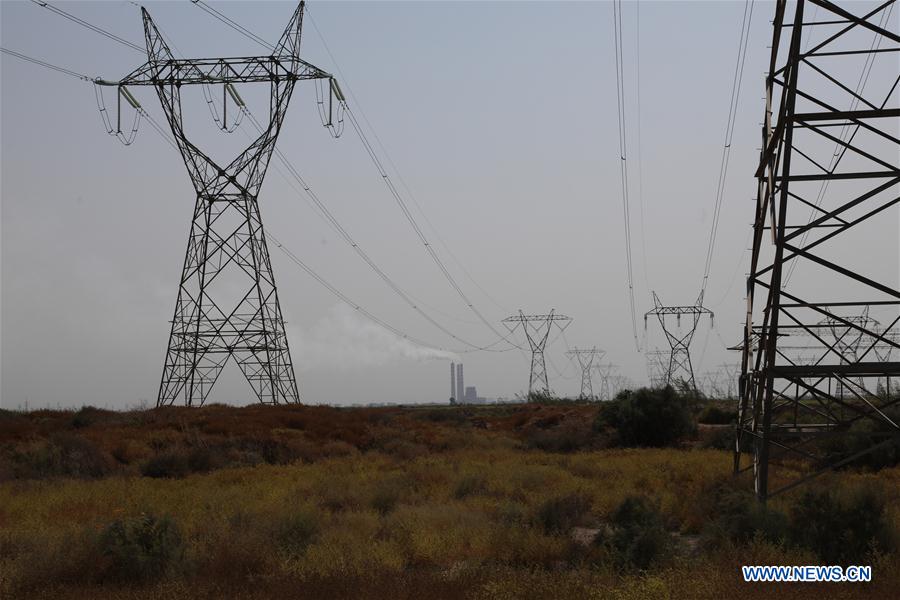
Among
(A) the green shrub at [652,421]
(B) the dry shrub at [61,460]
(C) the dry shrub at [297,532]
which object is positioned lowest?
(C) the dry shrub at [297,532]

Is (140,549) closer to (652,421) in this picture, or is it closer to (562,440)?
(562,440)

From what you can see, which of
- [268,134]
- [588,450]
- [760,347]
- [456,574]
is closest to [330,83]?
[268,134]

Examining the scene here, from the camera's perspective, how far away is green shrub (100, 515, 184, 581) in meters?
12.8

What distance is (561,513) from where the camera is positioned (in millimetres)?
17125

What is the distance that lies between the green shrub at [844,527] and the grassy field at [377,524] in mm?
169

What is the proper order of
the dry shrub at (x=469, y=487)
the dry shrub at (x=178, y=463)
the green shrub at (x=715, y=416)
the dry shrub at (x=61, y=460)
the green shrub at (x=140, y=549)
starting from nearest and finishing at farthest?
the green shrub at (x=140, y=549), the dry shrub at (x=469, y=487), the dry shrub at (x=61, y=460), the dry shrub at (x=178, y=463), the green shrub at (x=715, y=416)

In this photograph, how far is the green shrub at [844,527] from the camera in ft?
44.8

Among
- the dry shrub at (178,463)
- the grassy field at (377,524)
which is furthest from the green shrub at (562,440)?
the dry shrub at (178,463)

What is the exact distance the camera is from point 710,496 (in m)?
19.5

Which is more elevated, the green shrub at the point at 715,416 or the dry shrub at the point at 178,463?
the green shrub at the point at 715,416

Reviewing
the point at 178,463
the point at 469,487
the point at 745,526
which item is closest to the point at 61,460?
the point at 178,463

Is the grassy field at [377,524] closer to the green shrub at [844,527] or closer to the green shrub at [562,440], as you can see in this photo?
the green shrub at [844,527]

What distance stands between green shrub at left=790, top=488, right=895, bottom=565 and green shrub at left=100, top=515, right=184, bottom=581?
10.4 m

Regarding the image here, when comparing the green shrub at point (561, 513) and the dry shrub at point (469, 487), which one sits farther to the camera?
the dry shrub at point (469, 487)
